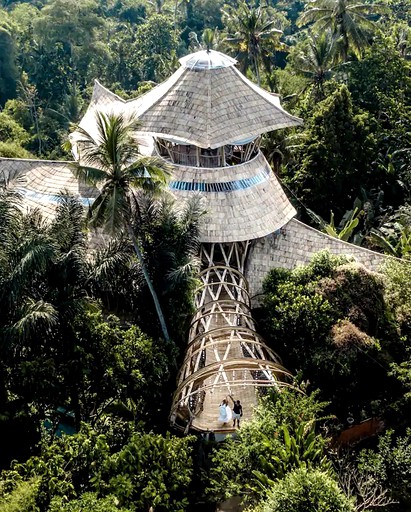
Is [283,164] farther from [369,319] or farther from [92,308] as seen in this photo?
[92,308]

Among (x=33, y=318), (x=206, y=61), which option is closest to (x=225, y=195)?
(x=206, y=61)

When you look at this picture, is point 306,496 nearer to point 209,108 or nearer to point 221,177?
point 221,177

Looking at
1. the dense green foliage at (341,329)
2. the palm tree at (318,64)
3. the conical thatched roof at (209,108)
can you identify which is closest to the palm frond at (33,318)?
the dense green foliage at (341,329)

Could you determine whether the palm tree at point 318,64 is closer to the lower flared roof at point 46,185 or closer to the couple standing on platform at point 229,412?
the lower flared roof at point 46,185

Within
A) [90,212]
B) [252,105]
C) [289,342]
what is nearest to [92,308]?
[90,212]

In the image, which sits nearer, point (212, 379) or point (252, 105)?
point (212, 379)

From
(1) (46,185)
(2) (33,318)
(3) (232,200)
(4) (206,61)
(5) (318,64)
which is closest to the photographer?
(2) (33,318)

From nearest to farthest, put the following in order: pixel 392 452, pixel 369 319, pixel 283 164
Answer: pixel 392 452, pixel 369 319, pixel 283 164

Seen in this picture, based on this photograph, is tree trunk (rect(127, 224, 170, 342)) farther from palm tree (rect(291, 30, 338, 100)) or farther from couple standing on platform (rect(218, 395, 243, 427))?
palm tree (rect(291, 30, 338, 100))
